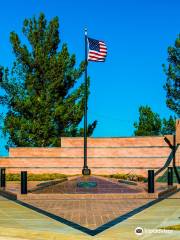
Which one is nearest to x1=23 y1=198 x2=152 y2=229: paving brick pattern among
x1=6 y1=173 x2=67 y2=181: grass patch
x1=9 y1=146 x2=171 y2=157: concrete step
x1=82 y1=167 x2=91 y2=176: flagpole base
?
x1=82 y1=167 x2=91 y2=176: flagpole base

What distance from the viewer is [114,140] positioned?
45500 mm

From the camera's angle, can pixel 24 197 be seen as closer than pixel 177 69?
Yes

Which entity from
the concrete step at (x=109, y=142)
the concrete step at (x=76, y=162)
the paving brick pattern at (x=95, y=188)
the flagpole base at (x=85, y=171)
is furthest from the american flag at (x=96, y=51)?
the concrete step at (x=76, y=162)

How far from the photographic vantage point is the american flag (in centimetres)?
3397

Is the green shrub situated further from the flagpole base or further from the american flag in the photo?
the american flag

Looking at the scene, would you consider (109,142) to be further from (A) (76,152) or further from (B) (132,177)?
(B) (132,177)

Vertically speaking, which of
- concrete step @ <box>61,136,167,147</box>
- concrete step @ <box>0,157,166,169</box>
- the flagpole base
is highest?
concrete step @ <box>61,136,167,147</box>

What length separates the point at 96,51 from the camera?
34156 millimetres

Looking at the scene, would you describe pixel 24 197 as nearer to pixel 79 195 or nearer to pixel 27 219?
pixel 79 195

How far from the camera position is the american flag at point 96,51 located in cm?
3397

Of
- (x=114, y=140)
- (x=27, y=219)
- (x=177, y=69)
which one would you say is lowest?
(x=27, y=219)

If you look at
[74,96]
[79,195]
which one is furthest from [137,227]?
[74,96]

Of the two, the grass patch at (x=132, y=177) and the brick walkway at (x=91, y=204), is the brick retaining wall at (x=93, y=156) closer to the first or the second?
the grass patch at (x=132, y=177)

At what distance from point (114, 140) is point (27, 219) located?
27871 millimetres
